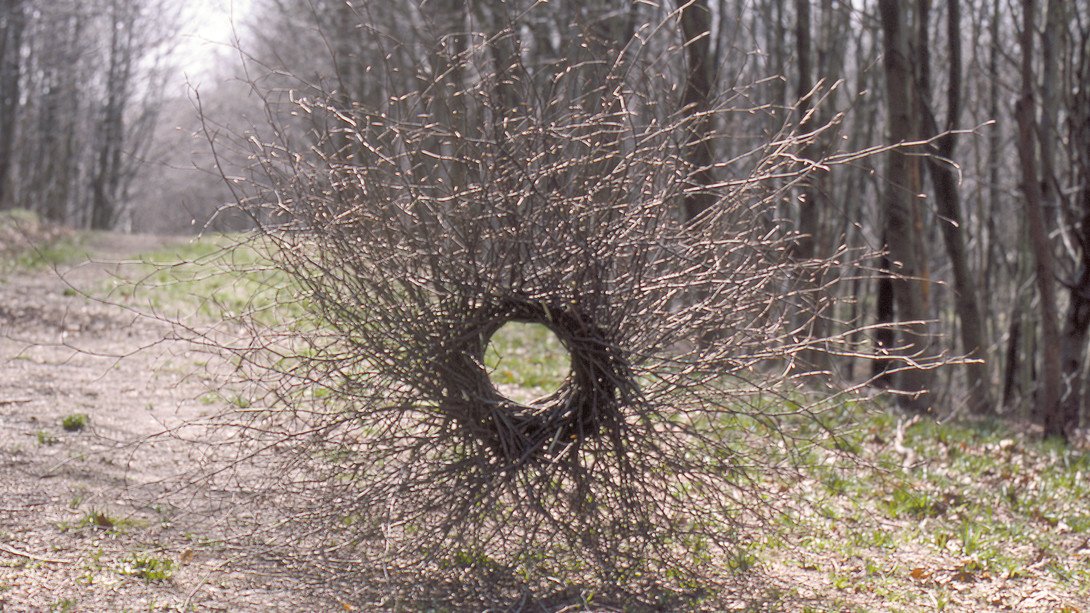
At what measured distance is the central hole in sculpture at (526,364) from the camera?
25.6 ft

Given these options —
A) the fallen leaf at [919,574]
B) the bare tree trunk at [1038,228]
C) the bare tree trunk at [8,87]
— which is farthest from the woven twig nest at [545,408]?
the bare tree trunk at [8,87]

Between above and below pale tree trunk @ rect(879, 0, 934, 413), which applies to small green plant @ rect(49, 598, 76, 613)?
below

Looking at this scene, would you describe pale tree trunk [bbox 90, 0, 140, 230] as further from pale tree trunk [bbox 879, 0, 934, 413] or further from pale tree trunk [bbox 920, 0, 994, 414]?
pale tree trunk [bbox 879, 0, 934, 413]

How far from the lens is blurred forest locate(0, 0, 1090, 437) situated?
452cm

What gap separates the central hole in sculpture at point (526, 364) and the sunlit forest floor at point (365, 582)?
1.93 metres

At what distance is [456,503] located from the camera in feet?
13.4

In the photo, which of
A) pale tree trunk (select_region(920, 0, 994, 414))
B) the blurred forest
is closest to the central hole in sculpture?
the blurred forest

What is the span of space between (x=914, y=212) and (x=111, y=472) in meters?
7.23

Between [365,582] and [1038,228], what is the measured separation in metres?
5.88

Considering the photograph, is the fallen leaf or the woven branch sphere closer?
the woven branch sphere

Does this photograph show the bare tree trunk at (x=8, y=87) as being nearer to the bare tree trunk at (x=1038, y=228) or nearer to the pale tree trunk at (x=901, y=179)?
the pale tree trunk at (x=901, y=179)

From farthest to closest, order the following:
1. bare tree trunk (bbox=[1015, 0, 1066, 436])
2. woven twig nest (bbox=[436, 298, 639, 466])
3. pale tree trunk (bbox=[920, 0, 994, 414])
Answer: pale tree trunk (bbox=[920, 0, 994, 414]) → bare tree trunk (bbox=[1015, 0, 1066, 436]) → woven twig nest (bbox=[436, 298, 639, 466])

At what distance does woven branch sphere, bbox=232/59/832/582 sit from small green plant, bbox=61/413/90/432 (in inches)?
85.4

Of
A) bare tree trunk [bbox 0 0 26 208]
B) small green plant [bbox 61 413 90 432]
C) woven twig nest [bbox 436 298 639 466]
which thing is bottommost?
small green plant [bbox 61 413 90 432]
